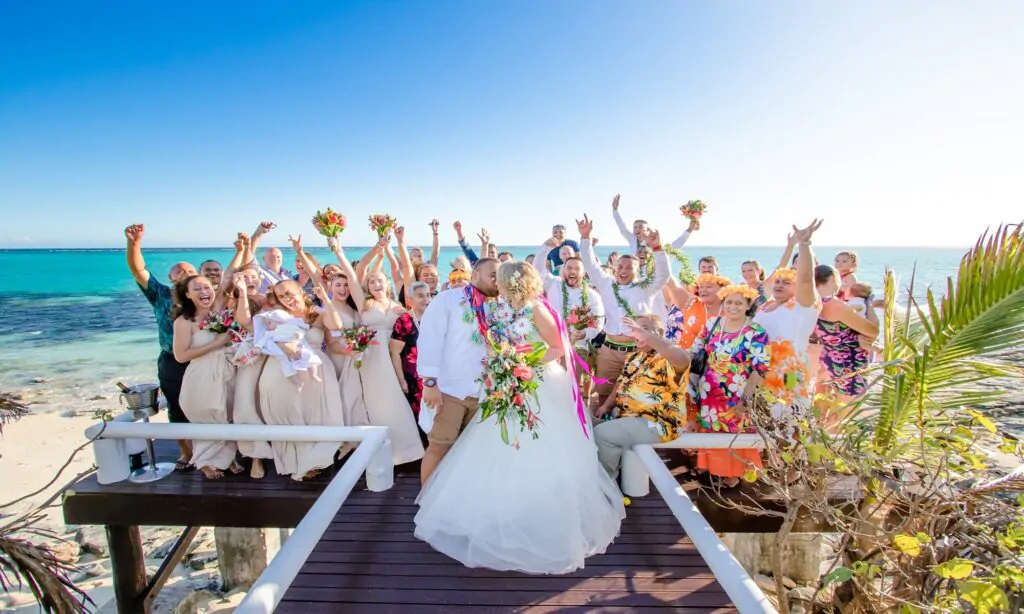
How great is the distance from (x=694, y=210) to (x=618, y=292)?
3.33 m

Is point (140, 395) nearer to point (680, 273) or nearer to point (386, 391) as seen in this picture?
point (386, 391)

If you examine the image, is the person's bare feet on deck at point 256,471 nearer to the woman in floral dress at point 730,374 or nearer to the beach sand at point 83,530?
the beach sand at point 83,530

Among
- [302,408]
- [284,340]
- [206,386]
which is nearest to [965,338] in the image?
[284,340]

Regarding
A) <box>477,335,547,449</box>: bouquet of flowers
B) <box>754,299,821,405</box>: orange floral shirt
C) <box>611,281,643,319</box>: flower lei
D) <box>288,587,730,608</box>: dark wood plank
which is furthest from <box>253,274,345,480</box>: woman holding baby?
<box>754,299,821,405</box>: orange floral shirt

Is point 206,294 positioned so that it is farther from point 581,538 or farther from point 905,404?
point 905,404

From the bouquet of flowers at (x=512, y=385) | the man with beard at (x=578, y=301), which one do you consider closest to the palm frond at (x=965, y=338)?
the bouquet of flowers at (x=512, y=385)

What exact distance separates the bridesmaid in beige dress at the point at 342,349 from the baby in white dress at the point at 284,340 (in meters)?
0.37

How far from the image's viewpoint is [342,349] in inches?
209

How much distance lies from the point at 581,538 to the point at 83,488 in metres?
5.13

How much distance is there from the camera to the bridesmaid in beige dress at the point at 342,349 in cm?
538

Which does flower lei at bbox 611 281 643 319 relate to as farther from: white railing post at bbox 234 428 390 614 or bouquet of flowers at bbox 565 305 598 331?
white railing post at bbox 234 428 390 614

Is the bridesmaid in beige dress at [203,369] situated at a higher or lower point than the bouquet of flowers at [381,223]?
lower

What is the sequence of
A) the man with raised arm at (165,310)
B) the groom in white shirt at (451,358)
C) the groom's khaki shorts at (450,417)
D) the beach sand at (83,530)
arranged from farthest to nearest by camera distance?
1. the beach sand at (83,530)
2. the man with raised arm at (165,310)
3. the groom's khaki shorts at (450,417)
4. the groom in white shirt at (451,358)

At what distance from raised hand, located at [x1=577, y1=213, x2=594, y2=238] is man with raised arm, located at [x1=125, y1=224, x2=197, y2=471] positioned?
469 centimetres
